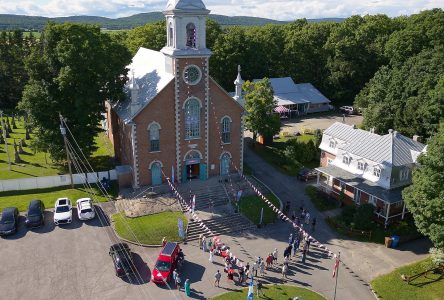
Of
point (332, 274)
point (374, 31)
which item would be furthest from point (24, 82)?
point (374, 31)

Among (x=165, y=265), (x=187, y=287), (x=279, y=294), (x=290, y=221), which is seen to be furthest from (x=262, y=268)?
(x=165, y=265)

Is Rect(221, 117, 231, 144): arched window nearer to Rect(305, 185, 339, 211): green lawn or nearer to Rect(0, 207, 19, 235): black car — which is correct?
Rect(305, 185, 339, 211): green lawn

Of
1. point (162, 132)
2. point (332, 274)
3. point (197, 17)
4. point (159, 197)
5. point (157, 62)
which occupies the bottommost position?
point (332, 274)

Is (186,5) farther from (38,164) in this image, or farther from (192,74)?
(38,164)

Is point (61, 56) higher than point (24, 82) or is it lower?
higher

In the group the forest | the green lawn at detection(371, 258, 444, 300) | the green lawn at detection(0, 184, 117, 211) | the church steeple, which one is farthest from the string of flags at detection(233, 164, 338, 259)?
the forest

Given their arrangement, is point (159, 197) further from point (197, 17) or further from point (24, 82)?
point (24, 82)
